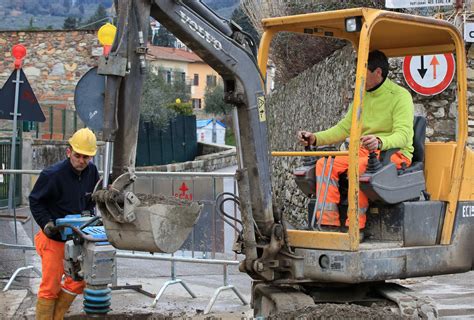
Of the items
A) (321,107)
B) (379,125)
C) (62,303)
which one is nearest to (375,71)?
(379,125)

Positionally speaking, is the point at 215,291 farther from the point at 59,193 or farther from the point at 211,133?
the point at 211,133

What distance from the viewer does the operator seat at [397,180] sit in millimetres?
7012

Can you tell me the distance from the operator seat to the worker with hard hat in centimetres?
304

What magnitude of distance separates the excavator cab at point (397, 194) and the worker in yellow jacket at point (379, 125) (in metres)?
0.10

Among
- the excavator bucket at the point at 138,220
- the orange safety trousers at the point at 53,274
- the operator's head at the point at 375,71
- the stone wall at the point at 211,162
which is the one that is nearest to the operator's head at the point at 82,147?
the orange safety trousers at the point at 53,274

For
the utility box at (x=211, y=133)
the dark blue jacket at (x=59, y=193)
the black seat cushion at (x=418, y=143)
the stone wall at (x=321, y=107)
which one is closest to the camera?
the black seat cushion at (x=418, y=143)

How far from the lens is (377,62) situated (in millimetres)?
7430

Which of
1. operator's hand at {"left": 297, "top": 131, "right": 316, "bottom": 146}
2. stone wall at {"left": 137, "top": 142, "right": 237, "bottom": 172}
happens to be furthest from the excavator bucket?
stone wall at {"left": 137, "top": 142, "right": 237, "bottom": 172}

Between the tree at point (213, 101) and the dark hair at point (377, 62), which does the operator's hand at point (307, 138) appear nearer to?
the dark hair at point (377, 62)

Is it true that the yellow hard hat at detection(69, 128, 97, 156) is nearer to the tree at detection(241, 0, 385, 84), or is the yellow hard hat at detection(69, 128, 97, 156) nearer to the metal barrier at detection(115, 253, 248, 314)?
the metal barrier at detection(115, 253, 248, 314)

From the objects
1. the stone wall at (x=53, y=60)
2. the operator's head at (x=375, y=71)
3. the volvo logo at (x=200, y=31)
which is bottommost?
the operator's head at (x=375, y=71)

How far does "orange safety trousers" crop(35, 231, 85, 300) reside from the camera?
8.87 metres

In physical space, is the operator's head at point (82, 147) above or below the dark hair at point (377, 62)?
below

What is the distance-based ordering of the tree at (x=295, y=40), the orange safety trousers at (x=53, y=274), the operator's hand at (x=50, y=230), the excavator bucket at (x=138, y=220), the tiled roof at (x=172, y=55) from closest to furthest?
the excavator bucket at (x=138, y=220) < the operator's hand at (x=50, y=230) < the orange safety trousers at (x=53, y=274) < the tree at (x=295, y=40) < the tiled roof at (x=172, y=55)
